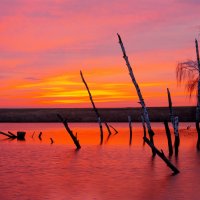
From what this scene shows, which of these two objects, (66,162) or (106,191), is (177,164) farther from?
(106,191)

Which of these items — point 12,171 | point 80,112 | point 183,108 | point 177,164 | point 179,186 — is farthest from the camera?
point 80,112

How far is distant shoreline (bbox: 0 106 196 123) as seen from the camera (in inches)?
5813

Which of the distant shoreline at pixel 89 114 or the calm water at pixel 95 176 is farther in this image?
the distant shoreline at pixel 89 114

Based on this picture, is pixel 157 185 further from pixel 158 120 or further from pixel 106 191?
pixel 158 120

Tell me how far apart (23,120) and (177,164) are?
476 feet

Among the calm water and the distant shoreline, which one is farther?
the distant shoreline

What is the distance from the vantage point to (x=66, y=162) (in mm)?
32969

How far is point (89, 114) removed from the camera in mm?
161375

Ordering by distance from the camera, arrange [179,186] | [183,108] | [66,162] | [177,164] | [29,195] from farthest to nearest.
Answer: [183,108], [66,162], [177,164], [179,186], [29,195]

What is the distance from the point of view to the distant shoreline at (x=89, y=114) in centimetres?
14764

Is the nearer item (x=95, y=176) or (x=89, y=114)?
(x=95, y=176)

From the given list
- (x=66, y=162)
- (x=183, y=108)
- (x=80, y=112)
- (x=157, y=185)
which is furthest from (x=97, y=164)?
(x=80, y=112)

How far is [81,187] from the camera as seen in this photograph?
74.4 ft

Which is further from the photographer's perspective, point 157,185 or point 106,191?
point 157,185
